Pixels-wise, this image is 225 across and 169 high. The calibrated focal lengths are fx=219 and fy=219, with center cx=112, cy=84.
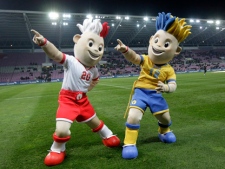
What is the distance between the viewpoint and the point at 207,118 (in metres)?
5.34

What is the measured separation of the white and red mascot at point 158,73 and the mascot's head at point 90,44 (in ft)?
1.13

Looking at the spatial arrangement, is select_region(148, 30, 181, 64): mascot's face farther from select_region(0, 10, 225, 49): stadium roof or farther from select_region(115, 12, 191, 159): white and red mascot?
select_region(0, 10, 225, 49): stadium roof

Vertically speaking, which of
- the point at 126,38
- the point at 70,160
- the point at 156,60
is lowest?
the point at 126,38

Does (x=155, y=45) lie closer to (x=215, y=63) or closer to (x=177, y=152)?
(x=177, y=152)

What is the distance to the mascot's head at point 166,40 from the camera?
12.2 ft

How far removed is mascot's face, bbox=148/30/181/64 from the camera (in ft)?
12.2

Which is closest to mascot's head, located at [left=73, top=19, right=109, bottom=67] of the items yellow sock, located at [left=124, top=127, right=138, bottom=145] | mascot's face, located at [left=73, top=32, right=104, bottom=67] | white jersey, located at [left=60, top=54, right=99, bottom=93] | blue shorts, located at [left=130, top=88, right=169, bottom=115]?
mascot's face, located at [left=73, top=32, right=104, bottom=67]

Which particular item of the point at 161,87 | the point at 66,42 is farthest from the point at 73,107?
the point at 66,42

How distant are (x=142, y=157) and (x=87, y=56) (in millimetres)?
1789

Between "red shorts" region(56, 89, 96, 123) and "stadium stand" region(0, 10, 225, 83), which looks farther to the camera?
"stadium stand" region(0, 10, 225, 83)

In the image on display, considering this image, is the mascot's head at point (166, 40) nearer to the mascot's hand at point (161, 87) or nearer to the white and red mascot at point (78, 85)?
the mascot's hand at point (161, 87)

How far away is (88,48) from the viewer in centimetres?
358

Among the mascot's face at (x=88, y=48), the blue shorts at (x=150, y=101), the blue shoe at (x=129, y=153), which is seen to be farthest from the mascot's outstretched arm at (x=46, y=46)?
the blue shoe at (x=129, y=153)

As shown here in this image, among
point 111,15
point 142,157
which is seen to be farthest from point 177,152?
point 111,15
